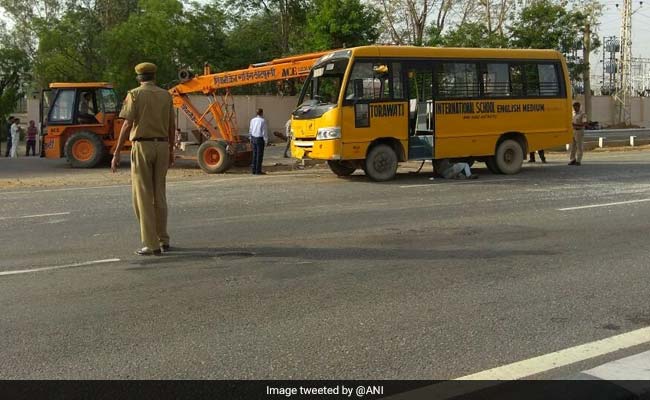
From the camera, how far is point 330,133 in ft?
47.5

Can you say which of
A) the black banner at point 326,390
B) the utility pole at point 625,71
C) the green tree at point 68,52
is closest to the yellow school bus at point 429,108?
the black banner at point 326,390

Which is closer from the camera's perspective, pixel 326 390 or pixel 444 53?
pixel 326 390

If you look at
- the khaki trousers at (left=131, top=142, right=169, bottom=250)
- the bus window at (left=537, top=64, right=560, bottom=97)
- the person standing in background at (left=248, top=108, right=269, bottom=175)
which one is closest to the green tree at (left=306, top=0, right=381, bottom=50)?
the person standing in background at (left=248, top=108, right=269, bottom=175)

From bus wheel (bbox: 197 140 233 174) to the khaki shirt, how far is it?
35.8ft

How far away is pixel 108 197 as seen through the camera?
1282cm

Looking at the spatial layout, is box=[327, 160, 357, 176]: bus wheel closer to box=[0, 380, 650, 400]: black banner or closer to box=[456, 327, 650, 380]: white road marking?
box=[456, 327, 650, 380]: white road marking

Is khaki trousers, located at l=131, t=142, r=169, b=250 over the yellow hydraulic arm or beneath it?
beneath

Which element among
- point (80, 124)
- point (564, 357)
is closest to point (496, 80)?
point (564, 357)

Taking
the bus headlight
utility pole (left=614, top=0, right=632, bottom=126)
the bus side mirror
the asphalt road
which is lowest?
the asphalt road

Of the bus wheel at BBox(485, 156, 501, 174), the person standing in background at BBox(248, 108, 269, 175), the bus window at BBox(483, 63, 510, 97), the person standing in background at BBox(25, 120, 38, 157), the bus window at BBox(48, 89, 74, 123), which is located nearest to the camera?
the bus window at BBox(483, 63, 510, 97)

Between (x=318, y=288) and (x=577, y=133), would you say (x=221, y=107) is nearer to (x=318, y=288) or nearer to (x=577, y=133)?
(x=577, y=133)

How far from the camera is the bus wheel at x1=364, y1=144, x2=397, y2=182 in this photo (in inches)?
590

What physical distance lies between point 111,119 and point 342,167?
876cm

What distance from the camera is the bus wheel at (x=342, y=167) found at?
16203 mm
